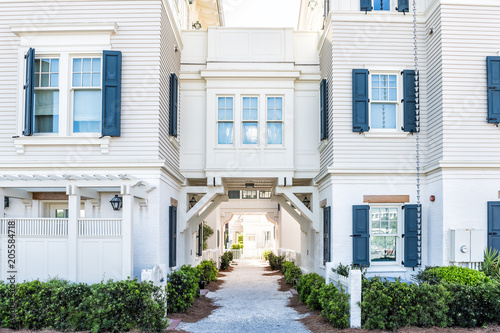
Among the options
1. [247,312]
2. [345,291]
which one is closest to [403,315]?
[345,291]

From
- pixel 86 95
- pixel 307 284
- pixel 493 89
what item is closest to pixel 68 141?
pixel 86 95

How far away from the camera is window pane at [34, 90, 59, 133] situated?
39.7 feet

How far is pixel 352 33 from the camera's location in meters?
13.1

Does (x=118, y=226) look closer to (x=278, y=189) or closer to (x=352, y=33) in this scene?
(x=278, y=189)

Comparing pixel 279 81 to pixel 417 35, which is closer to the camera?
pixel 417 35

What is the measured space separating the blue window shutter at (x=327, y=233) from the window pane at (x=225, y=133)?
3079 millimetres

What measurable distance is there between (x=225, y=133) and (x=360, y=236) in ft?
14.6

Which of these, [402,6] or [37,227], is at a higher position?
[402,6]

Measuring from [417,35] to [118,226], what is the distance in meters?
8.18

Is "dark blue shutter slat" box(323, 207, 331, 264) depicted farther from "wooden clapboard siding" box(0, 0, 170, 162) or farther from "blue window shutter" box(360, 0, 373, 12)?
"blue window shutter" box(360, 0, 373, 12)

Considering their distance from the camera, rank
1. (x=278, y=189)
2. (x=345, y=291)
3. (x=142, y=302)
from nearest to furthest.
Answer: (x=142, y=302)
(x=345, y=291)
(x=278, y=189)

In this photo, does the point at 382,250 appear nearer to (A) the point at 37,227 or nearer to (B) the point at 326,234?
(B) the point at 326,234

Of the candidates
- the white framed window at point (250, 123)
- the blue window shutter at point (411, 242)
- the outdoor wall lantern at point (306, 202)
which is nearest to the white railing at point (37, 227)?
the white framed window at point (250, 123)

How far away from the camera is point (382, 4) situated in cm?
1334
